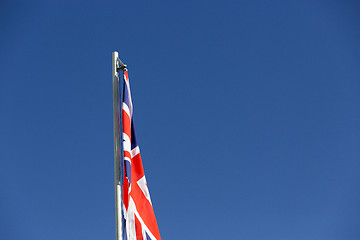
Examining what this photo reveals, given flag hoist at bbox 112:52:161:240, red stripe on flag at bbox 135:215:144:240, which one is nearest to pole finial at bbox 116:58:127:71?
flag hoist at bbox 112:52:161:240

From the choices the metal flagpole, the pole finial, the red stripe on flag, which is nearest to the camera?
the metal flagpole

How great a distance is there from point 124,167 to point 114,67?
2608 millimetres

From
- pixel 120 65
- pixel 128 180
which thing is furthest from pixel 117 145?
pixel 120 65

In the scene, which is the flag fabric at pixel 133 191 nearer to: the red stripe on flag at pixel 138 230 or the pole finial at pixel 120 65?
the red stripe on flag at pixel 138 230

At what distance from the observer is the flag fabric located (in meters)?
9.27

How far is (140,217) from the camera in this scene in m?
9.70

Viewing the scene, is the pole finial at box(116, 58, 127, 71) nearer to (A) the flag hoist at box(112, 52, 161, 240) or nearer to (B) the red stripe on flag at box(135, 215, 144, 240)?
(A) the flag hoist at box(112, 52, 161, 240)

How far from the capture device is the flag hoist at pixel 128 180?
9227mm

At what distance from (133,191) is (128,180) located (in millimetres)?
433

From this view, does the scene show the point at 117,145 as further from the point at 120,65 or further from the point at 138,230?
the point at 120,65

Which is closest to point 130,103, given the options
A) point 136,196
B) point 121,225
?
point 136,196

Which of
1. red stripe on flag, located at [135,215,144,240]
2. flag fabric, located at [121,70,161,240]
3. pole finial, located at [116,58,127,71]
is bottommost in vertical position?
red stripe on flag, located at [135,215,144,240]

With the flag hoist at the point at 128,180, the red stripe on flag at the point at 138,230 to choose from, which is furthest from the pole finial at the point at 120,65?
the red stripe on flag at the point at 138,230

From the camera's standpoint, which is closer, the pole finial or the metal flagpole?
the metal flagpole
